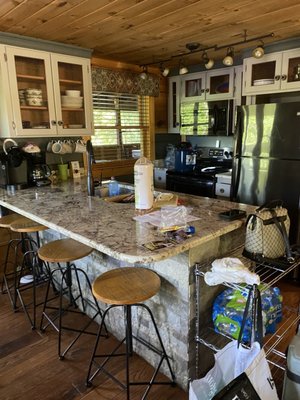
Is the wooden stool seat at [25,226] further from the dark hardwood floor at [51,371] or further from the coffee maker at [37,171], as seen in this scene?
the dark hardwood floor at [51,371]

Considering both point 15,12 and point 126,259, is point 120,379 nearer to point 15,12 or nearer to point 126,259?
point 126,259

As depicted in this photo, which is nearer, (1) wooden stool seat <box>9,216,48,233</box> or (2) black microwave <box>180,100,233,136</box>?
(1) wooden stool seat <box>9,216,48,233</box>

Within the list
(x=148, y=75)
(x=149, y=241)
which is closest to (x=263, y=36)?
(x=148, y=75)

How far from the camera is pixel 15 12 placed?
2107mm

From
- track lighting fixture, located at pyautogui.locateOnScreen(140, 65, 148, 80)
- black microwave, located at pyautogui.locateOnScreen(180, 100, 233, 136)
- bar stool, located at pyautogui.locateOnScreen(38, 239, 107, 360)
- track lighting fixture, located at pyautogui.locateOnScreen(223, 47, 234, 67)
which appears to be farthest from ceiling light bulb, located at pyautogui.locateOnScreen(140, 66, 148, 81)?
bar stool, located at pyautogui.locateOnScreen(38, 239, 107, 360)

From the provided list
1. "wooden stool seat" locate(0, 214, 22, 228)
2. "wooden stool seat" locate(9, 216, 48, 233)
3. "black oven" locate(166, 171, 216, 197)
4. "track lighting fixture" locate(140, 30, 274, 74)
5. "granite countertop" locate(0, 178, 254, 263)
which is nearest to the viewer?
"granite countertop" locate(0, 178, 254, 263)

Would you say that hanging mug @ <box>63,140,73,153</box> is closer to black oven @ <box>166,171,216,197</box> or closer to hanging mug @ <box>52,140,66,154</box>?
hanging mug @ <box>52,140,66,154</box>

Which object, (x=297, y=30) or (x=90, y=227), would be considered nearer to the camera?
(x=90, y=227)

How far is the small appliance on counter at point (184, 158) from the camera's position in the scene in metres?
3.71

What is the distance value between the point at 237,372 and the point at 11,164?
8.02ft

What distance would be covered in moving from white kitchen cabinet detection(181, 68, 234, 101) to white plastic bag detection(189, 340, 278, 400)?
3026mm

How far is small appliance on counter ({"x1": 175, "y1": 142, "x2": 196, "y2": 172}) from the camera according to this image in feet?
12.2

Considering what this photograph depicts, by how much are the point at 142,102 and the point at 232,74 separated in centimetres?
128

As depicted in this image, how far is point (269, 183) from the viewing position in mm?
2941
